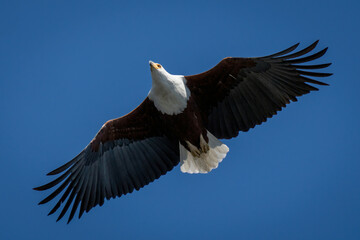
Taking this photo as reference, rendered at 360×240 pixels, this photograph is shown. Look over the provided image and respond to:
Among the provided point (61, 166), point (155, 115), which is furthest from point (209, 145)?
point (61, 166)

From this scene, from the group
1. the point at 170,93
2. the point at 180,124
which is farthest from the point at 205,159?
the point at 170,93

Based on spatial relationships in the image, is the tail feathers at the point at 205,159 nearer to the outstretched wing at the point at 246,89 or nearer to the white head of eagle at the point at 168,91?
the outstretched wing at the point at 246,89

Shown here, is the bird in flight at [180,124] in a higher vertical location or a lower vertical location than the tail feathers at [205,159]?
higher

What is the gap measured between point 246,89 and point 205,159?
1477mm

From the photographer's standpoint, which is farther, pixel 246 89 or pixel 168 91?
pixel 246 89

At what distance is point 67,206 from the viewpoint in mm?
8875

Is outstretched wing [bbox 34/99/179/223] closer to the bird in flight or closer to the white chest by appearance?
the bird in flight

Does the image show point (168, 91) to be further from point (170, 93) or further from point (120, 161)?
point (120, 161)

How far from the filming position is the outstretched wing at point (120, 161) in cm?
905

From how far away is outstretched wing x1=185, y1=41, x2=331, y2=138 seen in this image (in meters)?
8.41

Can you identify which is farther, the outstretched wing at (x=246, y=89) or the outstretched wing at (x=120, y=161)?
the outstretched wing at (x=120, y=161)

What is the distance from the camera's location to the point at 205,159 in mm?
9195

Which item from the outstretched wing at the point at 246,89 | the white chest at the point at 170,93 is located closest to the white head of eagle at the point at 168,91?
the white chest at the point at 170,93

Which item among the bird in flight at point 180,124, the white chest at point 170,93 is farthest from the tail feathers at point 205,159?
the white chest at point 170,93
